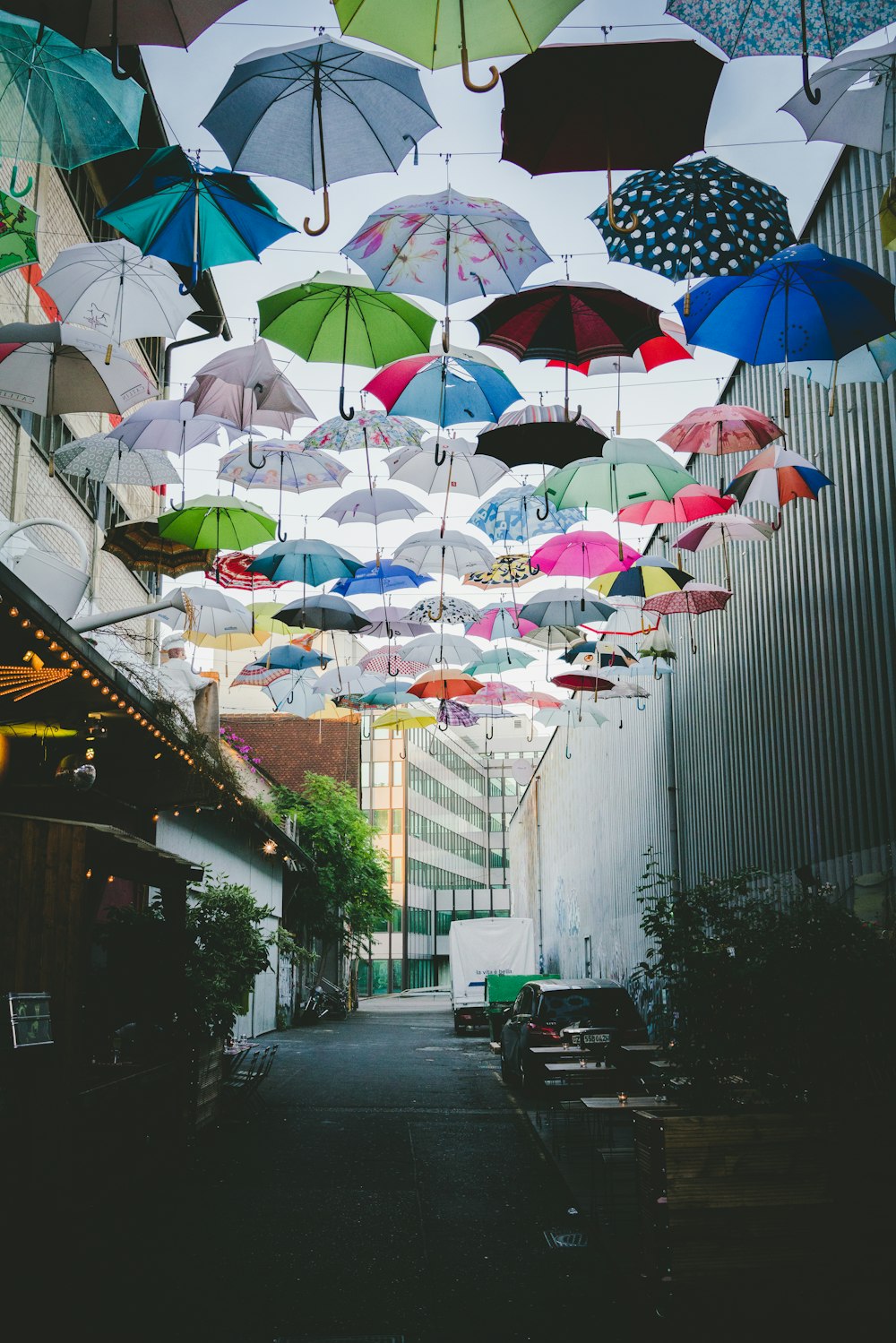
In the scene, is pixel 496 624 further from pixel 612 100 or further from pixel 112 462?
pixel 612 100

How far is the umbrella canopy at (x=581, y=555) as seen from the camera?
38.5 ft

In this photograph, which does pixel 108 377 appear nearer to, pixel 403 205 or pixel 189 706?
pixel 403 205

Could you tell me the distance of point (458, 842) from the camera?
8106cm

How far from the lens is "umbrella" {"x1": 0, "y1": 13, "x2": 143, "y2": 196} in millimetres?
6027

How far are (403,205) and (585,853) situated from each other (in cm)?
2225

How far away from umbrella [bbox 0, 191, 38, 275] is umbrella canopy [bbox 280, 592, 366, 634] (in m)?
5.43

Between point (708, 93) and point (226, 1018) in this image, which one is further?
point (226, 1018)

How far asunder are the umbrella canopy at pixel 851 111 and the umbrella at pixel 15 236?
5.27 meters

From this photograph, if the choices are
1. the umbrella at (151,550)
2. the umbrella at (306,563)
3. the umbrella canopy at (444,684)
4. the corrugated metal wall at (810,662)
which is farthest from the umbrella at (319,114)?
the umbrella canopy at (444,684)

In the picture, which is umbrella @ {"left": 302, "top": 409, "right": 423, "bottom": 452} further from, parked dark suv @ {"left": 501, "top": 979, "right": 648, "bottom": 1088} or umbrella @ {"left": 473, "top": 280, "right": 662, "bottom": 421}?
parked dark suv @ {"left": 501, "top": 979, "right": 648, "bottom": 1088}

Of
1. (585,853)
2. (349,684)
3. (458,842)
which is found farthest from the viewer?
(458,842)

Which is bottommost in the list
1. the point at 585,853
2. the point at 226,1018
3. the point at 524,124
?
the point at 226,1018

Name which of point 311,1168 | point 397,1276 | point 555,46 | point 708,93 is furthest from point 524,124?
point 311,1168

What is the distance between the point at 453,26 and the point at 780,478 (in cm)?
549
